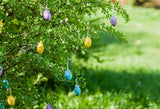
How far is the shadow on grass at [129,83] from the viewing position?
4521 millimetres

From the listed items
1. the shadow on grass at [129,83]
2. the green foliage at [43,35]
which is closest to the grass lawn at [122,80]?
the shadow on grass at [129,83]

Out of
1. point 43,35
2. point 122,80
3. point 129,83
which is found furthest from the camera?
point 122,80

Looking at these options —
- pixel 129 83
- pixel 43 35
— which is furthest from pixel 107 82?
pixel 43 35

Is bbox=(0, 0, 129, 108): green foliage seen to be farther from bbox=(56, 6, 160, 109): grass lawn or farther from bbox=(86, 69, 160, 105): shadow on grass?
bbox=(86, 69, 160, 105): shadow on grass

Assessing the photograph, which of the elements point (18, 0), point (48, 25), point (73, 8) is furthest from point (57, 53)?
point (18, 0)

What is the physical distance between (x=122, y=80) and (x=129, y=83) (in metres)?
0.19

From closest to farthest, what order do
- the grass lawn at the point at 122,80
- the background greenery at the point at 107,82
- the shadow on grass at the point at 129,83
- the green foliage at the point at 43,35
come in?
the green foliage at the point at 43,35, the background greenery at the point at 107,82, the grass lawn at the point at 122,80, the shadow on grass at the point at 129,83

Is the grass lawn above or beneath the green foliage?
beneath

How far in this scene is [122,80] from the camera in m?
5.39

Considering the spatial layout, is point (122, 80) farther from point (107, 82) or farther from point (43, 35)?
point (43, 35)

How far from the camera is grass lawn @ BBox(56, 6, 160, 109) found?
392 cm

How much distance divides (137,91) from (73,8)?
296cm

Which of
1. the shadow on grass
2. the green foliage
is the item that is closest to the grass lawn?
the shadow on grass

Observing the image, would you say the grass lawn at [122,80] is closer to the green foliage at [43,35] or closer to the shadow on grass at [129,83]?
the shadow on grass at [129,83]
